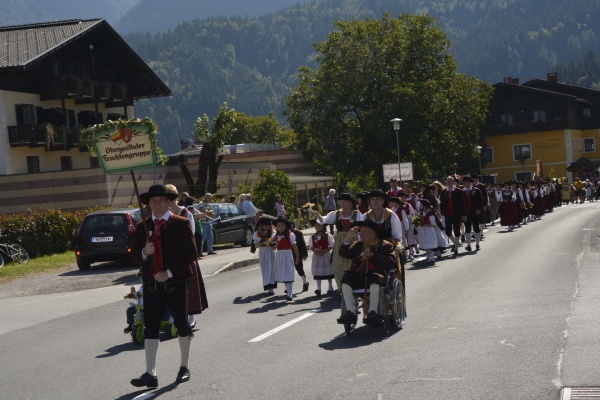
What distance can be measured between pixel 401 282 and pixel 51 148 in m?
36.8

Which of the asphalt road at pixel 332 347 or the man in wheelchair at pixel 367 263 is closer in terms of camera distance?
the asphalt road at pixel 332 347

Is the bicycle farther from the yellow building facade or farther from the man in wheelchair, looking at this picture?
the yellow building facade

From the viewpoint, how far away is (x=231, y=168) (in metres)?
47.2

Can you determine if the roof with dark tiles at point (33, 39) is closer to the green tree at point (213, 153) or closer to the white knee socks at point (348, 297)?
the green tree at point (213, 153)

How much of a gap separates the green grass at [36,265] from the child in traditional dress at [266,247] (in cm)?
920

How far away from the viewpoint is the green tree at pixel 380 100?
59.6m

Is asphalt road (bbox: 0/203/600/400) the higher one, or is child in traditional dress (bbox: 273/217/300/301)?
child in traditional dress (bbox: 273/217/300/301)

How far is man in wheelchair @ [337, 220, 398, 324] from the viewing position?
11883 millimetres

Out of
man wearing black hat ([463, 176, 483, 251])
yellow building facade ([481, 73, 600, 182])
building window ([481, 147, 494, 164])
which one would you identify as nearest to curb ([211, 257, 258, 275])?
man wearing black hat ([463, 176, 483, 251])

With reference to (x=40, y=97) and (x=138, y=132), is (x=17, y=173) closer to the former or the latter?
(x=40, y=97)

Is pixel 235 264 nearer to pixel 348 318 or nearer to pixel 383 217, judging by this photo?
pixel 383 217

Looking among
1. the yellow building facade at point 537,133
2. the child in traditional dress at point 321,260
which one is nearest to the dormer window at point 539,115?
the yellow building facade at point 537,133

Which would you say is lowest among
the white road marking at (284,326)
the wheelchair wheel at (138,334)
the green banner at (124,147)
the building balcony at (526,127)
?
the white road marking at (284,326)

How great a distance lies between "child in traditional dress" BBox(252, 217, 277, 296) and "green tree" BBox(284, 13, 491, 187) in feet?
139
